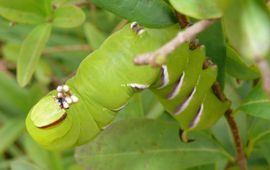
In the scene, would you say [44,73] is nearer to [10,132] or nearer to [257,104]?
[10,132]

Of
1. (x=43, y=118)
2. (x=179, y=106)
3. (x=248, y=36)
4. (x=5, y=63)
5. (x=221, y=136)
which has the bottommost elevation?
(x=5, y=63)

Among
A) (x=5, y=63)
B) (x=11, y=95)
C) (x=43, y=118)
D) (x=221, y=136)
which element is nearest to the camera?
(x=43, y=118)

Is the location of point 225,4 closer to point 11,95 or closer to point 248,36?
point 248,36

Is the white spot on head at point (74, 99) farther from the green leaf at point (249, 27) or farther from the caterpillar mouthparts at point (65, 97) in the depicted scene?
the green leaf at point (249, 27)

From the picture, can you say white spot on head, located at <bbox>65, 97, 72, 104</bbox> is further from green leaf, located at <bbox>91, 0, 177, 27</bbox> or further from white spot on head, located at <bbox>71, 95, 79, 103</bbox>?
green leaf, located at <bbox>91, 0, 177, 27</bbox>

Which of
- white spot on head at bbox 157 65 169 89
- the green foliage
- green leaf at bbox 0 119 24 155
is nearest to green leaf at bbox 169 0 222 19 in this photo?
the green foliage

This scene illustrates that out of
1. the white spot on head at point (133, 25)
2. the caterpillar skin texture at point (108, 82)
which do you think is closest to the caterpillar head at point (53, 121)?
the caterpillar skin texture at point (108, 82)

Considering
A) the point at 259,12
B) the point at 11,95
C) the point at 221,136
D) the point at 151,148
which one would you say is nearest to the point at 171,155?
the point at 151,148

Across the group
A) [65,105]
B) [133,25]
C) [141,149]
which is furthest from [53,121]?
[141,149]
